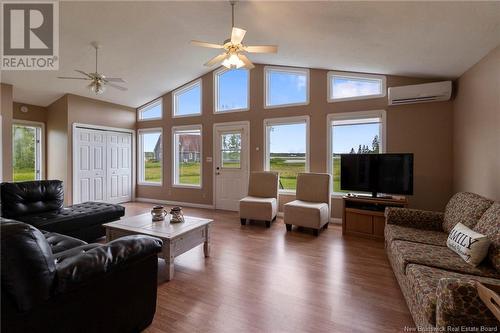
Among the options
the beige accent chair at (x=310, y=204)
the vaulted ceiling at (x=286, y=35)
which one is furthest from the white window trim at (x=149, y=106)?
the beige accent chair at (x=310, y=204)

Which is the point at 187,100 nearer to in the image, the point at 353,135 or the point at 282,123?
the point at 282,123

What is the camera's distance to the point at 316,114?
483 centimetres

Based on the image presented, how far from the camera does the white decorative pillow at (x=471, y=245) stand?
6.15 feet

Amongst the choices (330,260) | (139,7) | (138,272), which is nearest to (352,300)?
(330,260)

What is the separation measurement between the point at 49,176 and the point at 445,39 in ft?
26.3

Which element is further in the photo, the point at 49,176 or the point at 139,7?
the point at 49,176

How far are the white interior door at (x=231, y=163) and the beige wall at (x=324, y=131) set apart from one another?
0.60 feet

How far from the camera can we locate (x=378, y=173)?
3867 mm

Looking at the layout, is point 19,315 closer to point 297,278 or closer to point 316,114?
point 297,278

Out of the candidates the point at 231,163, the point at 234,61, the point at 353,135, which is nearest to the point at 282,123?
the point at 353,135

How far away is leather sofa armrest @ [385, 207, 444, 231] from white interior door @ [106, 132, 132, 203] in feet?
21.4

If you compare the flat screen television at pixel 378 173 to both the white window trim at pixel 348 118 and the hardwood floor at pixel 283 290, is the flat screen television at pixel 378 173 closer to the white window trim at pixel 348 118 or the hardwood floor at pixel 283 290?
the white window trim at pixel 348 118

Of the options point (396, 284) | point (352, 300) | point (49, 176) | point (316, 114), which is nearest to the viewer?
point (352, 300)

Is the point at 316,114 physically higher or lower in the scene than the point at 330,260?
higher
